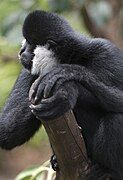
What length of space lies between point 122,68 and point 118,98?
10.3 inches

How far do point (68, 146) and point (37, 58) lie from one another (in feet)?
1.71

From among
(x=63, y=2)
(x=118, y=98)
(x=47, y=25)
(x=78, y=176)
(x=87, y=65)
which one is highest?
(x=63, y=2)

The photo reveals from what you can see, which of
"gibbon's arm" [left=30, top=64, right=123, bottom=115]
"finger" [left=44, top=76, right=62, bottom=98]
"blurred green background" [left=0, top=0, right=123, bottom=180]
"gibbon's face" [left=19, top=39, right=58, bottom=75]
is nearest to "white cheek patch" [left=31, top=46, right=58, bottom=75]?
"gibbon's face" [left=19, top=39, right=58, bottom=75]

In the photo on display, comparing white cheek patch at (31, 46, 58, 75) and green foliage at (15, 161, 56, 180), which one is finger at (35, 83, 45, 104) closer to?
white cheek patch at (31, 46, 58, 75)

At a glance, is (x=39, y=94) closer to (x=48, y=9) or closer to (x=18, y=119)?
(x=18, y=119)

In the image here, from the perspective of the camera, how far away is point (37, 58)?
9.56 ft

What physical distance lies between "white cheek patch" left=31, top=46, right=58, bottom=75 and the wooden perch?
437 mm

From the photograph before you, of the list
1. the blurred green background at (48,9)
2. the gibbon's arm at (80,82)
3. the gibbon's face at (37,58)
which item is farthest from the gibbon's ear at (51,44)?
the blurred green background at (48,9)

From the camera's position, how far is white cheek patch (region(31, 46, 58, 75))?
2.92m

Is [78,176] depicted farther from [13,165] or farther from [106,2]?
[13,165]

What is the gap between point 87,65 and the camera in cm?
296

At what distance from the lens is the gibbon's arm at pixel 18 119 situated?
125 inches

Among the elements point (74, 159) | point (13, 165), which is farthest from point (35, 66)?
point (13, 165)

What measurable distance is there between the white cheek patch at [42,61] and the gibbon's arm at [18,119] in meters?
0.26
